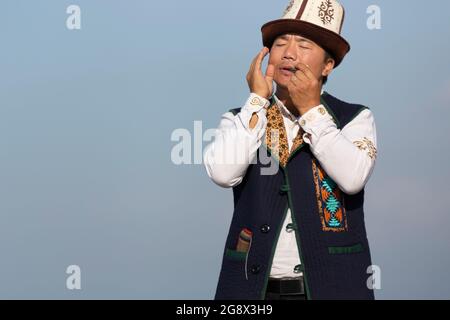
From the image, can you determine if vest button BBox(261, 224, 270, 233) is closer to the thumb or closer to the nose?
the thumb

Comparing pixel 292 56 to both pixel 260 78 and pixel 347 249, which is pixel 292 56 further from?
pixel 347 249

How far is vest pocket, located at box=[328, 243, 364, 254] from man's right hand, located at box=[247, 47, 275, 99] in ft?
3.15

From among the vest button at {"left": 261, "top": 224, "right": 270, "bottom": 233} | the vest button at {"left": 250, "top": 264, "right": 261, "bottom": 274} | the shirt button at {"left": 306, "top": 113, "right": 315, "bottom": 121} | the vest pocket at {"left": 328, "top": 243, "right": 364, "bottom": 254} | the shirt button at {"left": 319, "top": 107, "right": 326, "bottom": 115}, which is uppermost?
the shirt button at {"left": 319, "top": 107, "right": 326, "bottom": 115}

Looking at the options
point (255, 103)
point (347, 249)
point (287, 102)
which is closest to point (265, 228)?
point (347, 249)

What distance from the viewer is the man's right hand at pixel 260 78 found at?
3.88 metres

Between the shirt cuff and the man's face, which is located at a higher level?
the man's face

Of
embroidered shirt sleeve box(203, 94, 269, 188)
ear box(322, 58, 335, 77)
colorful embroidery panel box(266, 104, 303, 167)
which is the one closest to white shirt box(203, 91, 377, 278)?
embroidered shirt sleeve box(203, 94, 269, 188)

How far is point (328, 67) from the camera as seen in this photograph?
13.8ft

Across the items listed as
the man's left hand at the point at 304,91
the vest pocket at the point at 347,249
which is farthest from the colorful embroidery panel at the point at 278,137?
the vest pocket at the point at 347,249

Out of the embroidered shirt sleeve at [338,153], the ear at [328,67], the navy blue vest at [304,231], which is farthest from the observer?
the ear at [328,67]

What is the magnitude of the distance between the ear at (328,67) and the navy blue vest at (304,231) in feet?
1.23

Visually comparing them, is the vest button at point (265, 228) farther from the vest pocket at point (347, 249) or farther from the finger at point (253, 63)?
the finger at point (253, 63)

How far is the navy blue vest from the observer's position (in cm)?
377
